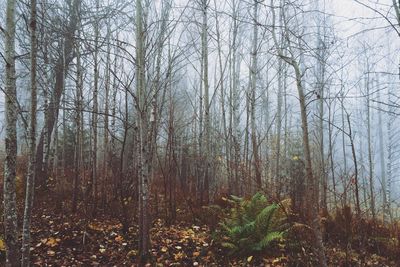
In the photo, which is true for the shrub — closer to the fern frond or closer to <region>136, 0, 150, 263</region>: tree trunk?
the fern frond

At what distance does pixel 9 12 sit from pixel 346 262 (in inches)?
212

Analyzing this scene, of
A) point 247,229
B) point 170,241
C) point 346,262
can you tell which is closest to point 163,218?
point 170,241

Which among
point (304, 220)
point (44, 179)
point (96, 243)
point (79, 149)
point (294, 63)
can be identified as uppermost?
point (294, 63)

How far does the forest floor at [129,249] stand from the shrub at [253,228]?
0.57 feet

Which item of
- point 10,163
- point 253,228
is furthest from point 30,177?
point 253,228

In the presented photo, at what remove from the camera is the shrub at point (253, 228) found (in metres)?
5.02

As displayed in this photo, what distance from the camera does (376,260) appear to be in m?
5.23

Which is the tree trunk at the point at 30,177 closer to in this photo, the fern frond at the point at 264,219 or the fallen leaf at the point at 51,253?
the fallen leaf at the point at 51,253

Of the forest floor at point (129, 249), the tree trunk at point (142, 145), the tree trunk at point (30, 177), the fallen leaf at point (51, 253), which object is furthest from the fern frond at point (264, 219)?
the tree trunk at point (30, 177)

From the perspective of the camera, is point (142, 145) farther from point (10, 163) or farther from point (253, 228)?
point (253, 228)

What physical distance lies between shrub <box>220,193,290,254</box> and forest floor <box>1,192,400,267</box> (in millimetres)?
174

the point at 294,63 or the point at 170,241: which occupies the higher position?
the point at 294,63

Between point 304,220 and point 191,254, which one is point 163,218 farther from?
point 304,220

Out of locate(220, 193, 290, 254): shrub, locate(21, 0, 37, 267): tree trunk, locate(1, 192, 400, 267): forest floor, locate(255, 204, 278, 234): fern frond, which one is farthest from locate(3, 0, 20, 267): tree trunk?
locate(255, 204, 278, 234): fern frond
